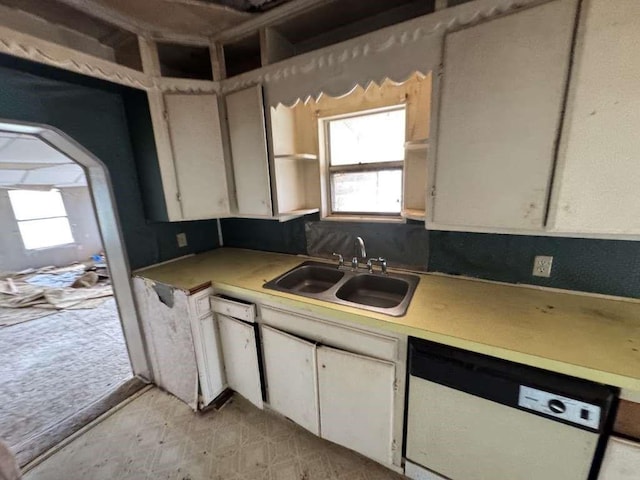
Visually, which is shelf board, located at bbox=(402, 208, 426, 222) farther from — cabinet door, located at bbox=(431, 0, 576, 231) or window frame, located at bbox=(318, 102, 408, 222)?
cabinet door, located at bbox=(431, 0, 576, 231)

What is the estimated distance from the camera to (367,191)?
6.23ft

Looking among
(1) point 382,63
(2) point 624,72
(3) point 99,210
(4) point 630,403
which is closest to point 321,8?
(1) point 382,63

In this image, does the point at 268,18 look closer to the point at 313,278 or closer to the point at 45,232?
the point at 313,278

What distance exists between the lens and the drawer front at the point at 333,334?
1211 mm

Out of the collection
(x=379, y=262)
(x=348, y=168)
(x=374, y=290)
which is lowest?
(x=374, y=290)

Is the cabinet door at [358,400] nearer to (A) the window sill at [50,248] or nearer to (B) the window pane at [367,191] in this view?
(B) the window pane at [367,191]

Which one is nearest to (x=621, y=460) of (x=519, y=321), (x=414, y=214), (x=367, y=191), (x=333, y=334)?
(x=519, y=321)

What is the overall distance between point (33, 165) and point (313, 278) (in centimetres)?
482

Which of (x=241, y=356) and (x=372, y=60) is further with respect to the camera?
(x=241, y=356)

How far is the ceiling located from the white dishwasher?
→ 10.7 ft

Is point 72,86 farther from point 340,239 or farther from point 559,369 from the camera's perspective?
point 559,369

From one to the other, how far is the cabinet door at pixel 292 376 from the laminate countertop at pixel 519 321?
0.24 metres

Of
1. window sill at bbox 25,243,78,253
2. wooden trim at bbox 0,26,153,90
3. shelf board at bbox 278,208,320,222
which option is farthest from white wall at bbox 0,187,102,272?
shelf board at bbox 278,208,320,222

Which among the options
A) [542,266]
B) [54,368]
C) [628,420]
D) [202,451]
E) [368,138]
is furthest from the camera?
[54,368]
